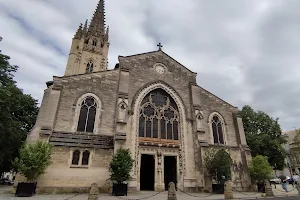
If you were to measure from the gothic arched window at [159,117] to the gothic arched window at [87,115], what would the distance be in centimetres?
417

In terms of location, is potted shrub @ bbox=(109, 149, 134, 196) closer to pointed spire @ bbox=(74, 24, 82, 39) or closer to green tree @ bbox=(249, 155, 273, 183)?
green tree @ bbox=(249, 155, 273, 183)

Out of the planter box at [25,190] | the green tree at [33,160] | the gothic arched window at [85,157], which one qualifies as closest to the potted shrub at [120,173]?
the gothic arched window at [85,157]

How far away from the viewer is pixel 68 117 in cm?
1471

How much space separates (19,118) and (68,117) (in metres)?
13.4

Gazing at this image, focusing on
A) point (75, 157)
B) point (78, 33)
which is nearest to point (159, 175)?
point (75, 157)

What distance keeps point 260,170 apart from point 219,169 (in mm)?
4425

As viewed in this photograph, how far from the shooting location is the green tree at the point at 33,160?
11.1 metres

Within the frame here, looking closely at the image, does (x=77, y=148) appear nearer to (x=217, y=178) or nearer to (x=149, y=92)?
(x=149, y=92)

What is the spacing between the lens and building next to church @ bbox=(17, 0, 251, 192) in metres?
13.5

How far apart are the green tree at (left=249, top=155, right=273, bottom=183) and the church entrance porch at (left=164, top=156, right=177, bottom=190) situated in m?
7.12

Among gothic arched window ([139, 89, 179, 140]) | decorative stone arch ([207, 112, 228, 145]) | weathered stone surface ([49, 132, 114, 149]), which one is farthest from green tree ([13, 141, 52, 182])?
decorative stone arch ([207, 112, 228, 145])

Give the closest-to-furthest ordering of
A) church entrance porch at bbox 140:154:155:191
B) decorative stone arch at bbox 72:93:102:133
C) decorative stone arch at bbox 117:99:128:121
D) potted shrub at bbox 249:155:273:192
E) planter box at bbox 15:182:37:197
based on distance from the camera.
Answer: planter box at bbox 15:182:37:197
decorative stone arch at bbox 72:93:102:133
decorative stone arch at bbox 117:99:128:121
potted shrub at bbox 249:155:273:192
church entrance porch at bbox 140:154:155:191

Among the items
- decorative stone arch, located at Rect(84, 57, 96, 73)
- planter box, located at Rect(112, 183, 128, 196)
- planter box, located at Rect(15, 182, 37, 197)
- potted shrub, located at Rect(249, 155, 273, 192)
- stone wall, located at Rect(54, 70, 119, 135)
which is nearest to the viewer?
planter box, located at Rect(15, 182, 37, 197)

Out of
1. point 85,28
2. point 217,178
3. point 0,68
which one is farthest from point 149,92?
point 85,28
